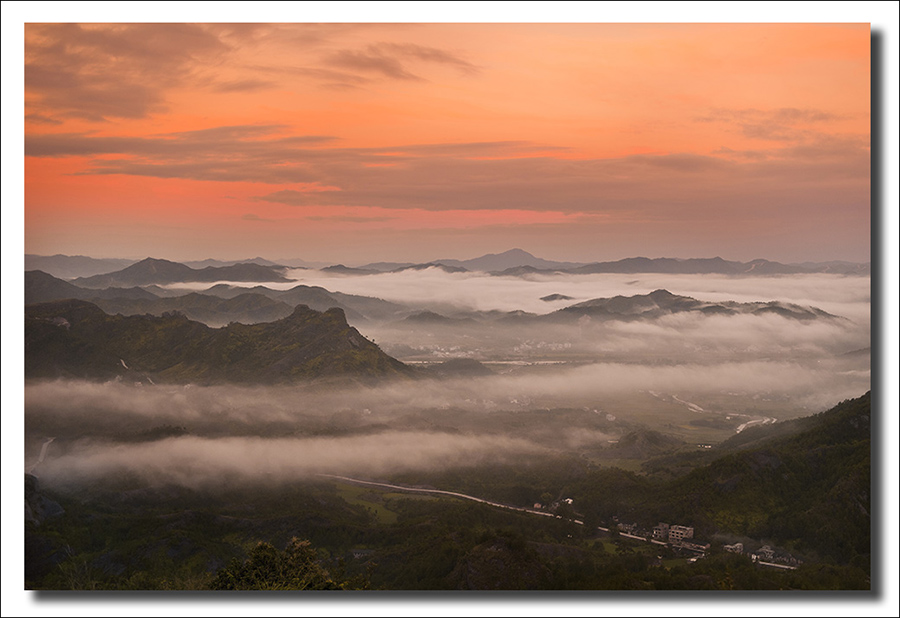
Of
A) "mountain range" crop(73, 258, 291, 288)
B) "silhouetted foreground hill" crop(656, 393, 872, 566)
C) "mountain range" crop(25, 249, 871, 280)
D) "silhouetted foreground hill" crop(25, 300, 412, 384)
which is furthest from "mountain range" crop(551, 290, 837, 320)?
"mountain range" crop(73, 258, 291, 288)

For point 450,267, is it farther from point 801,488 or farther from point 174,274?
point 801,488

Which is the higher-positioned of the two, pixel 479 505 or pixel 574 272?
pixel 574 272

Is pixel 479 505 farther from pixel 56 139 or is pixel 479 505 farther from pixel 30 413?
pixel 56 139

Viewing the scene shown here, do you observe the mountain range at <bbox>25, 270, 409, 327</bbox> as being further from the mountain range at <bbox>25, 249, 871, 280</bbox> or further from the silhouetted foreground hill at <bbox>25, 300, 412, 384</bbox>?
the mountain range at <bbox>25, 249, 871, 280</bbox>

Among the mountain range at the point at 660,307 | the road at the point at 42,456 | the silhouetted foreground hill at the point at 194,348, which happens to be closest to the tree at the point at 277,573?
the road at the point at 42,456

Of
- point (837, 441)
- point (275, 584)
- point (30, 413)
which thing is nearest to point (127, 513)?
point (30, 413)

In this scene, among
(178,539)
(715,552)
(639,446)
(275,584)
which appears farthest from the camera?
(639,446)

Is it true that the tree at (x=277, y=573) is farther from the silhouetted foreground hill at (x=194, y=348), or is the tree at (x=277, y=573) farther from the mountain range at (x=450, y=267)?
the mountain range at (x=450, y=267)
